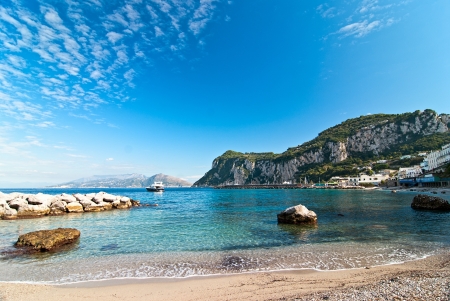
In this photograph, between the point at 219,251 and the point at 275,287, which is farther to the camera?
the point at 219,251

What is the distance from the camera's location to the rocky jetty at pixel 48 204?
3294 centimetres

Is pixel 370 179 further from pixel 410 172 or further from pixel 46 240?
pixel 46 240

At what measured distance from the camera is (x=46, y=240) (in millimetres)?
15219

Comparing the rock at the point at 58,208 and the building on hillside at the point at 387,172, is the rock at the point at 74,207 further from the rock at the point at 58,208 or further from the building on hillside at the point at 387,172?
the building on hillside at the point at 387,172

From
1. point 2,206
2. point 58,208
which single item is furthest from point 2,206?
point 58,208

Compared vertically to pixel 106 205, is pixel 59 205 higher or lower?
higher

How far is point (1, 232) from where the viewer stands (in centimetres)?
2119

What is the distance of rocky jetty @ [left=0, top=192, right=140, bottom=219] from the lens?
32.9m

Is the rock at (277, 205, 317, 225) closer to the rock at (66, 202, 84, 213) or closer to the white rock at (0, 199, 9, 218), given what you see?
the rock at (66, 202, 84, 213)

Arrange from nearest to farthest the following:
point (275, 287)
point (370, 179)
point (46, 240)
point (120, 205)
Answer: point (275, 287) → point (46, 240) → point (120, 205) → point (370, 179)

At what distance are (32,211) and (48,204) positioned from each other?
10.6ft

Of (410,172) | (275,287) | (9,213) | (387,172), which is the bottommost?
(275,287)

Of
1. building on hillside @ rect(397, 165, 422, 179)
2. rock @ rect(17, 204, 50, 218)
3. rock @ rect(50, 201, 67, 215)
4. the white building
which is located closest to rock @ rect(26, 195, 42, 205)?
rock @ rect(17, 204, 50, 218)

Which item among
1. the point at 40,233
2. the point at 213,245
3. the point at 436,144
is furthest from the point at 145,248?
the point at 436,144
